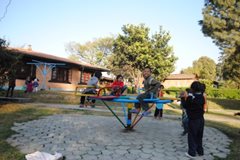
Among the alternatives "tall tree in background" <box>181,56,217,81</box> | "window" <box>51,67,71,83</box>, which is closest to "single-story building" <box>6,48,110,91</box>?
"window" <box>51,67,71,83</box>

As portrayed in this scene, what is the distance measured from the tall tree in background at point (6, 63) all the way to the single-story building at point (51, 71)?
28.9 ft

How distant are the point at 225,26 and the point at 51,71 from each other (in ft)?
57.5

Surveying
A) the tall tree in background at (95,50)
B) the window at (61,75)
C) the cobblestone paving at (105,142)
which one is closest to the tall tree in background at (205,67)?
the tall tree in background at (95,50)

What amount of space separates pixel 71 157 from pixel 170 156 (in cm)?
178

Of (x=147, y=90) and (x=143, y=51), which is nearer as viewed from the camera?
(x=147, y=90)

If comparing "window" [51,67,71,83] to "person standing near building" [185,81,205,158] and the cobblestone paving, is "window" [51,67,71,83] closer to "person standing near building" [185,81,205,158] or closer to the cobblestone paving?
the cobblestone paving

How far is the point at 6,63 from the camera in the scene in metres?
10.7

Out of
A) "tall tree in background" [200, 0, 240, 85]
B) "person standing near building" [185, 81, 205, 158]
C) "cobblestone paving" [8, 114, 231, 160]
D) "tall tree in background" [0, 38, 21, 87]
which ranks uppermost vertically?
"tall tree in background" [200, 0, 240, 85]

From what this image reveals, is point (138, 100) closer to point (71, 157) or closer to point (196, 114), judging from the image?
point (196, 114)

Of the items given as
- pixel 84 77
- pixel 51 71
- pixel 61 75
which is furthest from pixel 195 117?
pixel 84 77

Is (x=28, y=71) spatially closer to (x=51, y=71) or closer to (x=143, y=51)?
(x=51, y=71)

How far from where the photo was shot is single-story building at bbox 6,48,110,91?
860 inches

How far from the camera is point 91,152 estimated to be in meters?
4.50

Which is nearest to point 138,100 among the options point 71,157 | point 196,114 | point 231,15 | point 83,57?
point 196,114
